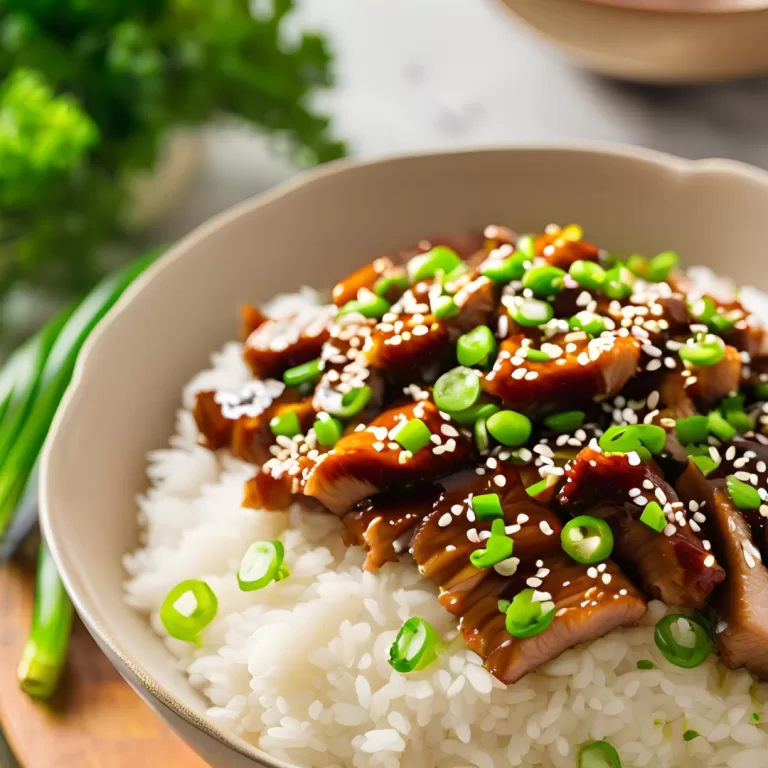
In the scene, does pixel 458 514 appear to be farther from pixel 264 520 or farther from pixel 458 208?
pixel 458 208

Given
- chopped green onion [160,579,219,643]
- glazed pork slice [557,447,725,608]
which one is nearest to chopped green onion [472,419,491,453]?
glazed pork slice [557,447,725,608]

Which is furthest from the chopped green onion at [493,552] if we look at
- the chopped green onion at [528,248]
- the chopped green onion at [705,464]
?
the chopped green onion at [528,248]

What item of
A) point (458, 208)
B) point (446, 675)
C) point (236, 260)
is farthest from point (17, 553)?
Answer: point (458, 208)

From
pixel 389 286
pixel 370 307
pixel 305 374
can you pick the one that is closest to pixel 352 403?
pixel 305 374

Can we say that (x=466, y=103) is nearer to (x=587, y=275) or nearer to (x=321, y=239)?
(x=321, y=239)

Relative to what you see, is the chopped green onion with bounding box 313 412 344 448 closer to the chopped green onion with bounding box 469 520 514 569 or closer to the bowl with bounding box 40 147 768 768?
the chopped green onion with bounding box 469 520 514 569
